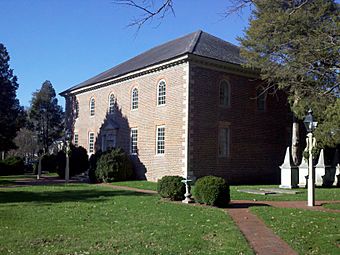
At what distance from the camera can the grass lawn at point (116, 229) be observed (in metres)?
7.33

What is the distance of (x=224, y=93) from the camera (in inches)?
982

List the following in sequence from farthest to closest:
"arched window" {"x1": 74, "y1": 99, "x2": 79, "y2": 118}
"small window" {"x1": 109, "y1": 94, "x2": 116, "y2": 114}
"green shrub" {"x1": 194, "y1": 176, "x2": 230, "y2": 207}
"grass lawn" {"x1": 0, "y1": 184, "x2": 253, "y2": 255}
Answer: "arched window" {"x1": 74, "y1": 99, "x2": 79, "y2": 118}, "small window" {"x1": 109, "y1": 94, "x2": 116, "y2": 114}, "green shrub" {"x1": 194, "y1": 176, "x2": 230, "y2": 207}, "grass lawn" {"x1": 0, "y1": 184, "x2": 253, "y2": 255}

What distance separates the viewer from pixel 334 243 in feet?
26.5

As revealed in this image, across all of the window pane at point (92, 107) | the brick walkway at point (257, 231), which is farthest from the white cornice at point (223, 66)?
the window pane at point (92, 107)

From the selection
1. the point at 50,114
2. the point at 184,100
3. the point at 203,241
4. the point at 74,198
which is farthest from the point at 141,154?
the point at 50,114

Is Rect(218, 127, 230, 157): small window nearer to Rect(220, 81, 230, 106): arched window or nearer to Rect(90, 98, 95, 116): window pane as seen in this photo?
Rect(220, 81, 230, 106): arched window

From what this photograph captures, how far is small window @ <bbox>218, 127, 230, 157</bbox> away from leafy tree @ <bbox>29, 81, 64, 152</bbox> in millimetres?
41115

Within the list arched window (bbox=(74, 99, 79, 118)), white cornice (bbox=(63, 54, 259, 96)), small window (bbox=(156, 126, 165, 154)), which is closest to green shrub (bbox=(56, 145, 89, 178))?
arched window (bbox=(74, 99, 79, 118))

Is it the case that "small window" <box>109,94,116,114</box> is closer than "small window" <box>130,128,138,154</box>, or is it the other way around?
"small window" <box>130,128,138,154</box>

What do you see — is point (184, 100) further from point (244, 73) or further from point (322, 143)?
point (322, 143)

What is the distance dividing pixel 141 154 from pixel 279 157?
30.7ft

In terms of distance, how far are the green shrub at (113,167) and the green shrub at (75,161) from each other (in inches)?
191

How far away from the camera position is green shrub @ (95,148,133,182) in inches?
970

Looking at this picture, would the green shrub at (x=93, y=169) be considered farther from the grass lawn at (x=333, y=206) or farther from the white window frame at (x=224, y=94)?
the grass lawn at (x=333, y=206)
